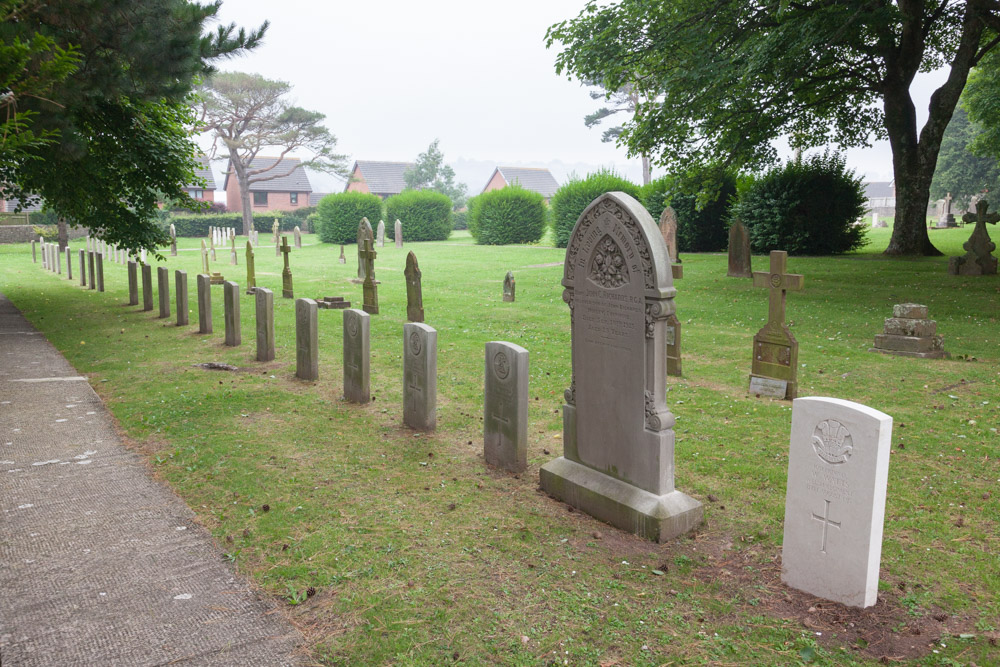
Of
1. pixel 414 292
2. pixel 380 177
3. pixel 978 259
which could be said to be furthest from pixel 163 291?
pixel 380 177

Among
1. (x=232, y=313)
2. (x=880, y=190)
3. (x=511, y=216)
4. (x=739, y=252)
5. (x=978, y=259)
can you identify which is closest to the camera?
(x=232, y=313)

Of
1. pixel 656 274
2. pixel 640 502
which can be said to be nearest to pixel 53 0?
pixel 656 274

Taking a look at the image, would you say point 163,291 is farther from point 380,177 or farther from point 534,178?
point 380,177

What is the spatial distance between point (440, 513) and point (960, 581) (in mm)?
3255

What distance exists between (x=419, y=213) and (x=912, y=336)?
1496 inches

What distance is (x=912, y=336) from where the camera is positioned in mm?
10156

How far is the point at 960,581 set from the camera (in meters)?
4.14

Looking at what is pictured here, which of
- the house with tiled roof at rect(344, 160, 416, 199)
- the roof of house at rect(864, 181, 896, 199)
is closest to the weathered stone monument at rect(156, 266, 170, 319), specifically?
the house with tiled roof at rect(344, 160, 416, 199)

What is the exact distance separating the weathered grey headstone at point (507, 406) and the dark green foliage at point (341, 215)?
127 ft

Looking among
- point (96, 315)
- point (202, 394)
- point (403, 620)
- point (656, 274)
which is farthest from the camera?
point (96, 315)

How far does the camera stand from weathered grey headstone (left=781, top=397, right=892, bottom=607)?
12.2 ft

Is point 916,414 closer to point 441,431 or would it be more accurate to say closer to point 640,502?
point 640,502

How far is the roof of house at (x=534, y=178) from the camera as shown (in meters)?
76.9

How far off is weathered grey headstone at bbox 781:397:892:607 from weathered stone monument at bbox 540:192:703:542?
88 centimetres
